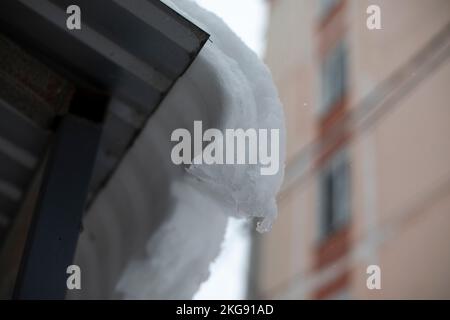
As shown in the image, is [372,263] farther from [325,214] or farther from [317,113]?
[317,113]

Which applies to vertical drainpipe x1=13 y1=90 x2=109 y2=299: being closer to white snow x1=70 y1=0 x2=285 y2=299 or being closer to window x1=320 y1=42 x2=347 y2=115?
white snow x1=70 y1=0 x2=285 y2=299

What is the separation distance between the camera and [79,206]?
2551 mm

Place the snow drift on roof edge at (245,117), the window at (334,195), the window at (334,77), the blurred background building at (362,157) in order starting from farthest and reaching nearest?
1. the window at (334,77)
2. the window at (334,195)
3. the blurred background building at (362,157)
4. the snow drift on roof edge at (245,117)

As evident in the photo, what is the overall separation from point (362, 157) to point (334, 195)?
111 centimetres

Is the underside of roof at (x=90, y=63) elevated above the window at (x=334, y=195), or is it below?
below

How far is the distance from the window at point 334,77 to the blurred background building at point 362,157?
23 millimetres

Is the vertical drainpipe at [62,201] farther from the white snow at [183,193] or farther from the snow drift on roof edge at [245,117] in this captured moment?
the snow drift on roof edge at [245,117]

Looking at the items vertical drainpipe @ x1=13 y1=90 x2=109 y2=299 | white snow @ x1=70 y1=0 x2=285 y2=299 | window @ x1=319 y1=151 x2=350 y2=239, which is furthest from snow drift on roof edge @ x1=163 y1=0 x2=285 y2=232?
window @ x1=319 y1=151 x2=350 y2=239

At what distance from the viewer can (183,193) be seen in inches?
119

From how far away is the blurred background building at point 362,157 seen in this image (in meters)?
9.30

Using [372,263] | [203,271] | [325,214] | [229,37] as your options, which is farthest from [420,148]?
[229,37]

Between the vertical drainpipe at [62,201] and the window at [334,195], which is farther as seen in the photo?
the window at [334,195]

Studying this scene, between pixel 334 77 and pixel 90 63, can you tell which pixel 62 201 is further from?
pixel 334 77

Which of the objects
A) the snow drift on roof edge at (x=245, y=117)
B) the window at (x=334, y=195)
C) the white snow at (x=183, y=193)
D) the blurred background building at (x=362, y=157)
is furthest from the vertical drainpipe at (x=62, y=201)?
the window at (x=334, y=195)
